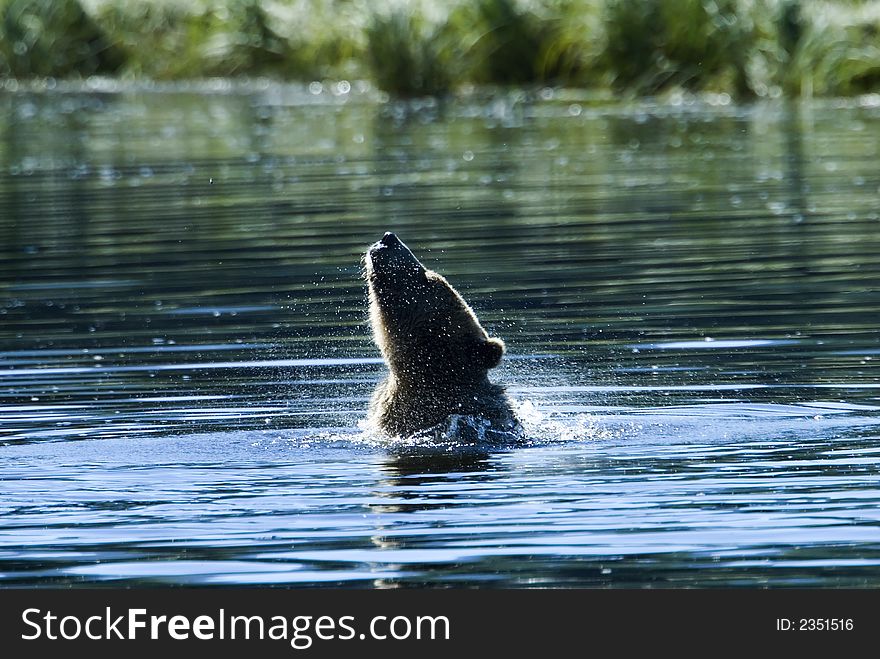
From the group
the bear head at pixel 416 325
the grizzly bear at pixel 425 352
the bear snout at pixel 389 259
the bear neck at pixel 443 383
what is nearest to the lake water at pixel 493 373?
the grizzly bear at pixel 425 352

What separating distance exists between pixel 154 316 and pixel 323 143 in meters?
14.2

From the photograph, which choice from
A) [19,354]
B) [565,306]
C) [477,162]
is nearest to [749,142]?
[477,162]

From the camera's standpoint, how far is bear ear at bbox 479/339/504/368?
10.1 metres

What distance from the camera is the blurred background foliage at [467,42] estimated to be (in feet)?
105

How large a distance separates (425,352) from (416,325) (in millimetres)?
152

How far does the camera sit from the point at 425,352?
10320 mm

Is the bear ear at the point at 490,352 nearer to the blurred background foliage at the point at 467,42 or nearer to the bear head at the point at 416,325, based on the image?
the bear head at the point at 416,325

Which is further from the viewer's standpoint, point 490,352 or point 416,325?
point 416,325

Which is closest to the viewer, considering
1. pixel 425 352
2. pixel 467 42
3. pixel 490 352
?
pixel 490 352

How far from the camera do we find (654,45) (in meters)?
34.2

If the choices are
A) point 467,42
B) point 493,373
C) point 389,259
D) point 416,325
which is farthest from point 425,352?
point 467,42

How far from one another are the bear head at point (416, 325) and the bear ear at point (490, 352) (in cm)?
3

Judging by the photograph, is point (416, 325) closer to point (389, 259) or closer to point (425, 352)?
point (425, 352)

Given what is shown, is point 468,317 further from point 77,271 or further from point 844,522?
point 77,271
